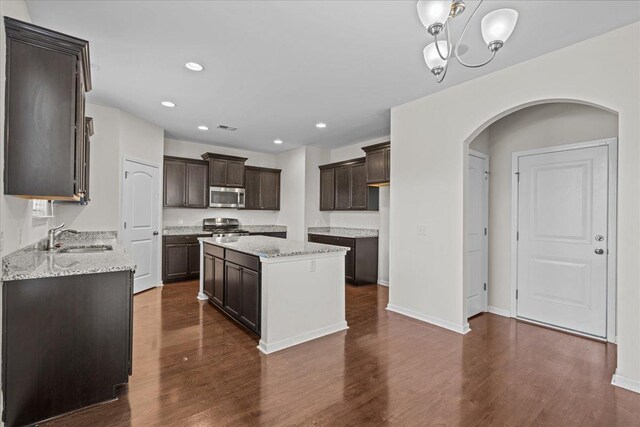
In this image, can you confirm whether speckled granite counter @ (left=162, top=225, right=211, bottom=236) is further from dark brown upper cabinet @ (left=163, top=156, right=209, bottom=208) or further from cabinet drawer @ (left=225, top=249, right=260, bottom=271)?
cabinet drawer @ (left=225, top=249, right=260, bottom=271)

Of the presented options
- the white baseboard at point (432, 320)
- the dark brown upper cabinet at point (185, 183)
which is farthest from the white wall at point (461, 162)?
the dark brown upper cabinet at point (185, 183)

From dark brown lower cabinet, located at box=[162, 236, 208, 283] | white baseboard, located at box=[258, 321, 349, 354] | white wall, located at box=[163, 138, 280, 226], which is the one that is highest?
white wall, located at box=[163, 138, 280, 226]

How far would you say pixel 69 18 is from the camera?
7.77 feet

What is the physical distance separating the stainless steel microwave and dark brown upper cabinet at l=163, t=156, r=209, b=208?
0.12 meters

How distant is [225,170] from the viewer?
6379 millimetres

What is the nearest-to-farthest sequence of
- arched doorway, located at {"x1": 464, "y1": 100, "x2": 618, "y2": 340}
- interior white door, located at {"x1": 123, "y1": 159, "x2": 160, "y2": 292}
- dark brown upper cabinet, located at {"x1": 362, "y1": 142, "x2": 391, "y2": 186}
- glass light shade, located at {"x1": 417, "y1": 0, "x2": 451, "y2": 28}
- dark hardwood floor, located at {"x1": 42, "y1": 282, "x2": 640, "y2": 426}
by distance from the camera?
glass light shade, located at {"x1": 417, "y1": 0, "x2": 451, "y2": 28}, dark hardwood floor, located at {"x1": 42, "y1": 282, "x2": 640, "y2": 426}, arched doorway, located at {"x1": 464, "y1": 100, "x2": 618, "y2": 340}, interior white door, located at {"x1": 123, "y1": 159, "x2": 160, "y2": 292}, dark brown upper cabinet, located at {"x1": 362, "y1": 142, "x2": 391, "y2": 186}

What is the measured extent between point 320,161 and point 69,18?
16.4ft

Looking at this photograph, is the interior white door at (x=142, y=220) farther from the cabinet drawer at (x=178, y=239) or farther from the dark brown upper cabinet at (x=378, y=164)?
the dark brown upper cabinet at (x=378, y=164)

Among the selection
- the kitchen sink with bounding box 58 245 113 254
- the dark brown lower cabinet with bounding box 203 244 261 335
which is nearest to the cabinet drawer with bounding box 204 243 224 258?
the dark brown lower cabinet with bounding box 203 244 261 335

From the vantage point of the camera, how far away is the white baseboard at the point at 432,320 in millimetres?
3355

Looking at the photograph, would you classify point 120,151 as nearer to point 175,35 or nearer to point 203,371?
point 175,35

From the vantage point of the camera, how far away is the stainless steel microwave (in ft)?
20.6

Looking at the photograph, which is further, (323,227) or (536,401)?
(323,227)

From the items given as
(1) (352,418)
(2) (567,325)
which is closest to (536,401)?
(1) (352,418)
